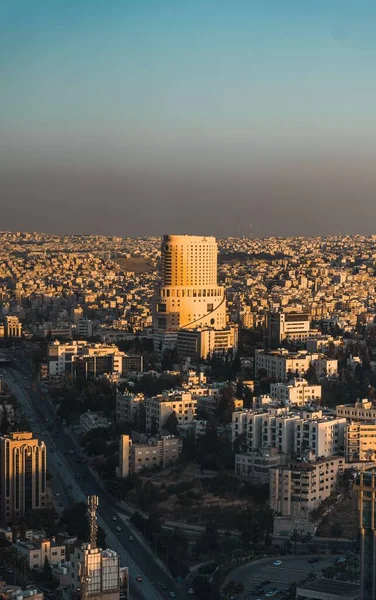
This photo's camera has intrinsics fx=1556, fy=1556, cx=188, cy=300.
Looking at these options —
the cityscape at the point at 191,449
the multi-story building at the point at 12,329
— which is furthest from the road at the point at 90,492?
the multi-story building at the point at 12,329

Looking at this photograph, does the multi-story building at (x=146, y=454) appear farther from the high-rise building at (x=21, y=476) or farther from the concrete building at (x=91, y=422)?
the concrete building at (x=91, y=422)

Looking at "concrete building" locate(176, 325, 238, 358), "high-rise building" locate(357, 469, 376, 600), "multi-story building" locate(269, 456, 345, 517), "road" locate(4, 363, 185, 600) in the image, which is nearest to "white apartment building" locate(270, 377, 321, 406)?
"road" locate(4, 363, 185, 600)

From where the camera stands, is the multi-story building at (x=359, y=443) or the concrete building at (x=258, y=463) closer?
the concrete building at (x=258, y=463)

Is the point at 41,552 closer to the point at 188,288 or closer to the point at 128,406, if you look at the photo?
the point at 128,406

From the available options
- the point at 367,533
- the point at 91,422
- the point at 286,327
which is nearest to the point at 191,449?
the point at 91,422

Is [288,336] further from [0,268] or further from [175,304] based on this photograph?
[0,268]

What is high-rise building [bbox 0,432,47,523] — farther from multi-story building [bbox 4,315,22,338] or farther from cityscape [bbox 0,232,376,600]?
multi-story building [bbox 4,315,22,338]
